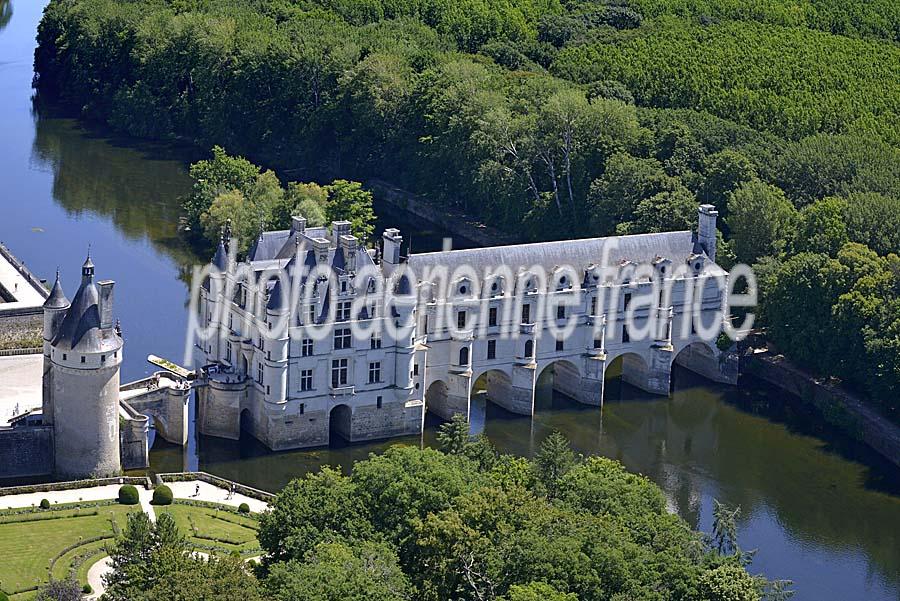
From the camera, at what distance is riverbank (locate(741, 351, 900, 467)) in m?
94.1

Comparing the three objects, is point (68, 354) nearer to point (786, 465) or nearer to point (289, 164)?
point (786, 465)

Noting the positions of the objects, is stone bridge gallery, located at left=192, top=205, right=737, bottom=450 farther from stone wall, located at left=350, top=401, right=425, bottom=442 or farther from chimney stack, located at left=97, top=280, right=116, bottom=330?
chimney stack, located at left=97, top=280, right=116, bottom=330

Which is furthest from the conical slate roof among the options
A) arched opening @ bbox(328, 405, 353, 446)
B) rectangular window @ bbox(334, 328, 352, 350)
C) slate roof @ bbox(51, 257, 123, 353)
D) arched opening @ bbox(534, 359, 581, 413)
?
arched opening @ bbox(534, 359, 581, 413)

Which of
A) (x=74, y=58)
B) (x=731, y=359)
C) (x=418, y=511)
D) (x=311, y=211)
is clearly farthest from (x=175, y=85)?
(x=418, y=511)

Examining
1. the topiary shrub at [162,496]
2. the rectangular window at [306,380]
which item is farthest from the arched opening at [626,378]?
the topiary shrub at [162,496]

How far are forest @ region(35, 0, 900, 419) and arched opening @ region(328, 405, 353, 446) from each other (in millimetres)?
24850

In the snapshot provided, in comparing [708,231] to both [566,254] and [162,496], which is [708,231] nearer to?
[566,254]

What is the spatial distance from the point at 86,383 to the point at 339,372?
40.1ft

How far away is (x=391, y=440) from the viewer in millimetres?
90625

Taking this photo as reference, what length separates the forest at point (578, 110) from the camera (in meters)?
106

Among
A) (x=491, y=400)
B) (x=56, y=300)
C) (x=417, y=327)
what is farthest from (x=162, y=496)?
(x=491, y=400)

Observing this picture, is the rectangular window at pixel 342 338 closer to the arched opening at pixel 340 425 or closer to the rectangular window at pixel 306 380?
the rectangular window at pixel 306 380

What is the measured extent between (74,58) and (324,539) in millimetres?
107256

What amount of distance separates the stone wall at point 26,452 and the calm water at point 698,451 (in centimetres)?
518
